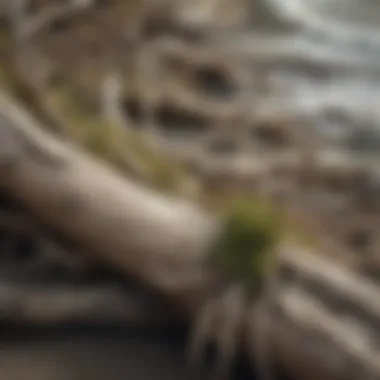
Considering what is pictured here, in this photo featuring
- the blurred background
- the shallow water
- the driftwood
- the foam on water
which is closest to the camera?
the driftwood

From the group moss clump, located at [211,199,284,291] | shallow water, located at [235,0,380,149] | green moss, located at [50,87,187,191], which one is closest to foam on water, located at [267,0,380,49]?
shallow water, located at [235,0,380,149]

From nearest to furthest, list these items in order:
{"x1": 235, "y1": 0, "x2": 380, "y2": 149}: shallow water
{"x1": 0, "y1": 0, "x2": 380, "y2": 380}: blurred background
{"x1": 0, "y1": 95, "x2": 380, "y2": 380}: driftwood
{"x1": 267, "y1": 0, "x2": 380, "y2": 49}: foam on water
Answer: {"x1": 0, "y1": 95, "x2": 380, "y2": 380}: driftwood < {"x1": 0, "y1": 0, "x2": 380, "y2": 380}: blurred background < {"x1": 235, "y1": 0, "x2": 380, "y2": 149}: shallow water < {"x1": 267, "y1": 0, "x2": 380, "y2": 49}: foam on water

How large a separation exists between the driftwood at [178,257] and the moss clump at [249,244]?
2 centimetres

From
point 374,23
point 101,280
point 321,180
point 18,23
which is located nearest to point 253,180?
point 321,180

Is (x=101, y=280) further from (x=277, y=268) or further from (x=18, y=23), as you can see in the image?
(x=18, y=23)

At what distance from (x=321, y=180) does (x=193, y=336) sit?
23cm

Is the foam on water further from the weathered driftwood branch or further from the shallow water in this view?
the weathered driftwood branch

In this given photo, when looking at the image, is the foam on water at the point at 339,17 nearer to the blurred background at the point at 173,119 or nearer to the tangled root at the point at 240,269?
the blurred background at the point at 173,119

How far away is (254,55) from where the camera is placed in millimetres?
1060

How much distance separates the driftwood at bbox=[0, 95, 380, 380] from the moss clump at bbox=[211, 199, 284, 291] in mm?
17

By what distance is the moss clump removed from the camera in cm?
69

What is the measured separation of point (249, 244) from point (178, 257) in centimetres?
7

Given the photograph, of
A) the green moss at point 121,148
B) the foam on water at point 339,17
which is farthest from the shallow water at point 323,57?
the green moss at point 121,148

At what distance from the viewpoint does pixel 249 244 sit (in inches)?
27.0
